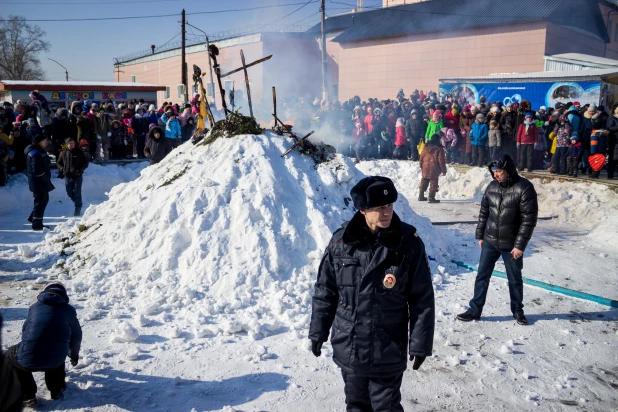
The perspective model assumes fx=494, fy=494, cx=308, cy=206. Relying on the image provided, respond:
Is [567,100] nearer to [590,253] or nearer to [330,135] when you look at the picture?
[330,135]

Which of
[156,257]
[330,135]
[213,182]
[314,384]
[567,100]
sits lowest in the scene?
[314,384]

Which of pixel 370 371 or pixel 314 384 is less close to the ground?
pixel 370 371

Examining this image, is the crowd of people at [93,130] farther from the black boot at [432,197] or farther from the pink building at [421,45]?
the black boot at [432,197]

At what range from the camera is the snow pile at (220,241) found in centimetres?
571

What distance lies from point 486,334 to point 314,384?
6.97ft

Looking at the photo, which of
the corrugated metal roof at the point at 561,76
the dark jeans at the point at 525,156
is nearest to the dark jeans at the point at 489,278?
the dark jeans at the point at 525,156

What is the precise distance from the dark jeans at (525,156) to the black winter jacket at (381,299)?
11.8 meters

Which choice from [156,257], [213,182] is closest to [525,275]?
[213,182]

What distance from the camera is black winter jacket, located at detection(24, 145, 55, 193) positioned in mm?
9430

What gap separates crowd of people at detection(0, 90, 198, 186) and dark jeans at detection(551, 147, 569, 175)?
10.1m

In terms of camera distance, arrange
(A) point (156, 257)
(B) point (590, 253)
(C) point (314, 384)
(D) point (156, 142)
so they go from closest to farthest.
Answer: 1. (C) point (314, 384)
2. (A) point (156, 257)
3. (B) point (590, 253)
4. (D) point (156, 142)

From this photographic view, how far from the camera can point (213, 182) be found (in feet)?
23.8

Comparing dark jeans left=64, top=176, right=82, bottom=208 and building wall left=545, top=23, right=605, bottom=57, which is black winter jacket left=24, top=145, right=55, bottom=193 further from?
building wall left=545, top=23, right=605, bottom=57

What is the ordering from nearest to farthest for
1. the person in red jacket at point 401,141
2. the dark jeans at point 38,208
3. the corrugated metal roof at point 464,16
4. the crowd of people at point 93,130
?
1. the dark jeans at point 38,208
2. the crowd of people at point 93,130
3. the person in red jacket at point 401,141
4. the corrugated metal roof at point 464,16
